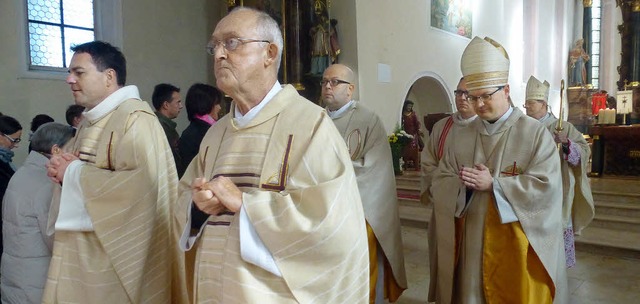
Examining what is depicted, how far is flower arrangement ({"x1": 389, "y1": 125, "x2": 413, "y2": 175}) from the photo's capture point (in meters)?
8.84

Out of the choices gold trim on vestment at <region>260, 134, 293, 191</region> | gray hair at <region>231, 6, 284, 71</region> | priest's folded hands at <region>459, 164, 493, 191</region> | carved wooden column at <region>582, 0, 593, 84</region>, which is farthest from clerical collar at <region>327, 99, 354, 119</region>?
carved wooden column at <region>582, 0, 593, 84</region>

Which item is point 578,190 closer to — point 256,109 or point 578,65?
point 256,109

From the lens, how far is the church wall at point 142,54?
6.95 metres

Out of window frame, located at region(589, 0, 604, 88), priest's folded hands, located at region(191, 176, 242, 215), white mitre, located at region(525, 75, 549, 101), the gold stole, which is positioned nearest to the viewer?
priest's folded hands, located at region(191, 176, 242, 215)

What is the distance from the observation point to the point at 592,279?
4.43 meters

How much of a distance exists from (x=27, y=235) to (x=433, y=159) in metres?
2.66

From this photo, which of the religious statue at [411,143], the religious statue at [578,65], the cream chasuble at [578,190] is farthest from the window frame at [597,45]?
the cream chasuble at [578,190]

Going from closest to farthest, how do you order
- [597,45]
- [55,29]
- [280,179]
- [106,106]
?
1. [280,179]
2. [106,106]
3. [55,29]
4. [597,45]

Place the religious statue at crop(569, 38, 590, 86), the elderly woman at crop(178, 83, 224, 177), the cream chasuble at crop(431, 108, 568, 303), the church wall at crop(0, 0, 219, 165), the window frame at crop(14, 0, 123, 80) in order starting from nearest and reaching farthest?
the cream chasuble at crop(431, 108, 568, 303) → the elderly woman at crop(178, 83, 224, 177) → the church wall at crop(0, 0, 219, 165) → the window frame at crop(14, 0, 123, 80) → the religious statue at crop(569, 38, 590, 86)

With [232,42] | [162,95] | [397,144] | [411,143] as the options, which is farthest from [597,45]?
[232,42]

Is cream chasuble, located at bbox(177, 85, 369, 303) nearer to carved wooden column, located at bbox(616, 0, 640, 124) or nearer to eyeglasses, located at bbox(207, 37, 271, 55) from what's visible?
eyeglasses, located at bbox(207, 37, 271, 55)

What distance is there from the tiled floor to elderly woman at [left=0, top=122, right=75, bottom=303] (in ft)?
8.80

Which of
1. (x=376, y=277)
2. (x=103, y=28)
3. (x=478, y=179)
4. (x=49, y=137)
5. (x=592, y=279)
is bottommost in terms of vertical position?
(x=592, y=279)

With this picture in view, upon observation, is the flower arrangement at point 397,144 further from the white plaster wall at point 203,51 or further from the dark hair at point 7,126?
the dark hair at point 7,126
